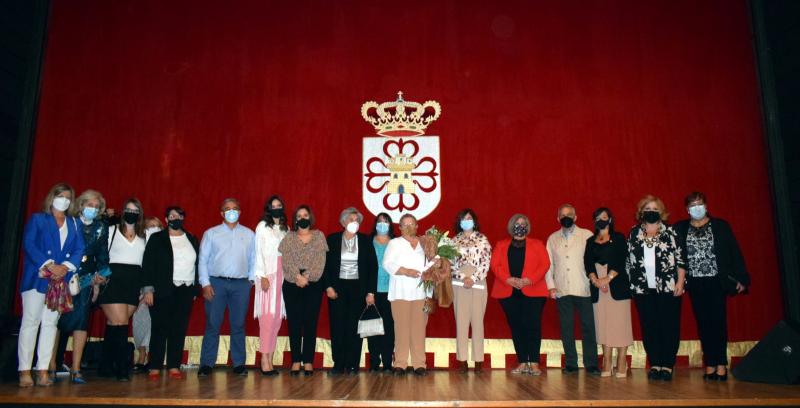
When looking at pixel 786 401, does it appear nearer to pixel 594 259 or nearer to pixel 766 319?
pixel 594 259

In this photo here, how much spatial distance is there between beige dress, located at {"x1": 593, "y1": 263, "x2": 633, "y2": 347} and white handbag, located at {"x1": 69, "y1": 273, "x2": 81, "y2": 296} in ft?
12.9

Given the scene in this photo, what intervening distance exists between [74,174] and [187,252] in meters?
2.27

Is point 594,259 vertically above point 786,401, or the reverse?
point 594,259

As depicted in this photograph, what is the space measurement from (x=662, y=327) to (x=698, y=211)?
0.92 metres

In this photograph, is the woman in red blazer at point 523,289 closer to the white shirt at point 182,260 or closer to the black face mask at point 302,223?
the black face mask at point 302,223

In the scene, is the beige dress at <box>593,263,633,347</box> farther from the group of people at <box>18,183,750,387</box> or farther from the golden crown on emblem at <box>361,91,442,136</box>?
the golden crown on emblem at <box>361,91,442,136</box>

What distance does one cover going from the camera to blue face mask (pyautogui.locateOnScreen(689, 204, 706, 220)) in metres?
4.35

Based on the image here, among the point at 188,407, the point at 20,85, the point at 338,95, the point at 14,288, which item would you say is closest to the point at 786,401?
the point at 188,407

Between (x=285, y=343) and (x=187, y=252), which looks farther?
(x=285, y=343)

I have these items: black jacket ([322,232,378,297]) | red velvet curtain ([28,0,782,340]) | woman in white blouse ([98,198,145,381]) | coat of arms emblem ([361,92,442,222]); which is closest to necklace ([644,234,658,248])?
red velvet curtain ([28,0,782,340])

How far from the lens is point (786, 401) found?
3.20m

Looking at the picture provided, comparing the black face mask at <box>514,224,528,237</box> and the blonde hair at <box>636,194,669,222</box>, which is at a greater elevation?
the blonde hair at <box>636,194,669,222</box>

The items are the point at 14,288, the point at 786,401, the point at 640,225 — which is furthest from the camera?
the point at 14,288

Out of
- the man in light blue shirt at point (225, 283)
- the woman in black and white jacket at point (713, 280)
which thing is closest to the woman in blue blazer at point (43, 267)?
the man in light blue shirt at point (225, 283)
